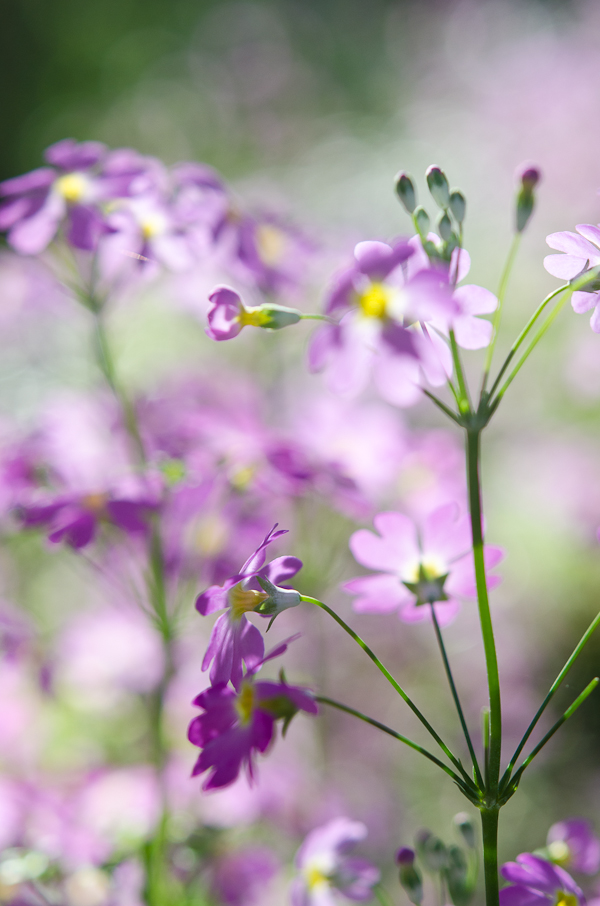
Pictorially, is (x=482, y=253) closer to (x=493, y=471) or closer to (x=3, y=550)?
(x=493, y=471)

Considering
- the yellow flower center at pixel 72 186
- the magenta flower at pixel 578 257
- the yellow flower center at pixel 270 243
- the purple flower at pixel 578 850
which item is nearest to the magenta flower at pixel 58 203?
the yellow flower center at pixel 72 186

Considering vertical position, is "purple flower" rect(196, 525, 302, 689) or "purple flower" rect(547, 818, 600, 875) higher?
"purple flower" rect(196, 525, 302, 689)

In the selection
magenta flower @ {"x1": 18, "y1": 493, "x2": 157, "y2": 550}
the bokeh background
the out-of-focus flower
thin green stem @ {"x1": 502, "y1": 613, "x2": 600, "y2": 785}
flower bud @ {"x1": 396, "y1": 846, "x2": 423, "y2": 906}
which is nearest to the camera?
thin green stem @ {"x1": 502, "y1": 613, "x2": 600, "y2": 785}

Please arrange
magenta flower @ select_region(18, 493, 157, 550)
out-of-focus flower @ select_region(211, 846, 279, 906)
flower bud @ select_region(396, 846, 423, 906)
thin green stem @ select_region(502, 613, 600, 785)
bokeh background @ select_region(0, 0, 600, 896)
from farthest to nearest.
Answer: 1. bokeh background @ select_region(0, 0, 600, 896)
2. out-of-focus flower @ select_region(211, 846, 279, 906)
3. magenta flower @ select_region(18, 493, 157, 550)
4. flower bud @ select_region(396, 846, 423, 906)
5. thin green stem @ select_region(502, 613, 600, 785)

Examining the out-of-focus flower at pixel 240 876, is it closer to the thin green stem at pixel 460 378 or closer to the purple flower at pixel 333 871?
the purple flower at pixel 333 871

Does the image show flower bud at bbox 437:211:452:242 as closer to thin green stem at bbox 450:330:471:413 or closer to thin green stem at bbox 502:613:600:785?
thin green stem at bbox 450:330:471:413

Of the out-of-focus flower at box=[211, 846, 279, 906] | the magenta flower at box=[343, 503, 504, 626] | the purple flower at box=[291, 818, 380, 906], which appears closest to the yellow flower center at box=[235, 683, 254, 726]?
the magenta flower at box=[343, 503, 504, 626]

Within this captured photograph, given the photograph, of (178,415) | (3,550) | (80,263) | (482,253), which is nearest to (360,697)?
(3,550)

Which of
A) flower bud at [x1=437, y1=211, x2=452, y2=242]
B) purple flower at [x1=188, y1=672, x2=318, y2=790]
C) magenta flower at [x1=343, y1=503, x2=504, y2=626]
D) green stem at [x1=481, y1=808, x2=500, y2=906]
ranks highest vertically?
flower bud at [x1=437, y1=211, x2=452, y2=242]

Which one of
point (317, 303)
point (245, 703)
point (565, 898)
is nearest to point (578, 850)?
point (565, 898)
